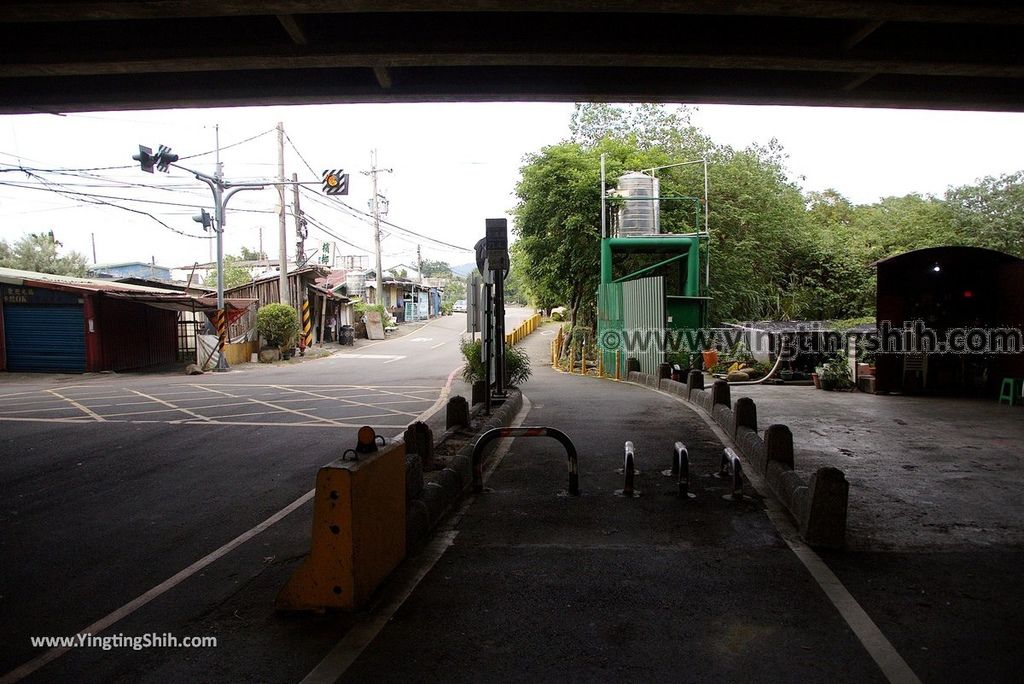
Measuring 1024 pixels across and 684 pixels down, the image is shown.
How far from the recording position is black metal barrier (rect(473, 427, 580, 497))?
6.53 metres

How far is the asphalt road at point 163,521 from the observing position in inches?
147

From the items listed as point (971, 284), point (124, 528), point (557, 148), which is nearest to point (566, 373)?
point (557, 148)

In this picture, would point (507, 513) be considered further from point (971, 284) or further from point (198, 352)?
point (198, 352)

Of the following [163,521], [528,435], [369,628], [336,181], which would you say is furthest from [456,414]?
[336,181]

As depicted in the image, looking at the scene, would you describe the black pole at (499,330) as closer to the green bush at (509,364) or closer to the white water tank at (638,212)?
the green bush at (509,364)

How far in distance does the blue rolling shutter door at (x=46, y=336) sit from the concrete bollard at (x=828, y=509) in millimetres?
23855

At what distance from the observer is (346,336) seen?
37.7 m

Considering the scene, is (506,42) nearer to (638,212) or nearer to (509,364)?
(509,364)

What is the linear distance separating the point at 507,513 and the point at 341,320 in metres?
37.8

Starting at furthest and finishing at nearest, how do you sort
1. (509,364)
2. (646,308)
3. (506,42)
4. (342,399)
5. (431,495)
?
(646,308) → (342,399) → (509,364) → (506,42) → (431,495)

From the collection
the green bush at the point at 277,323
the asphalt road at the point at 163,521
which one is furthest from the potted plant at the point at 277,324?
the asphalt road at the point at 163,521

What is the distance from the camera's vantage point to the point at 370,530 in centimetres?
425

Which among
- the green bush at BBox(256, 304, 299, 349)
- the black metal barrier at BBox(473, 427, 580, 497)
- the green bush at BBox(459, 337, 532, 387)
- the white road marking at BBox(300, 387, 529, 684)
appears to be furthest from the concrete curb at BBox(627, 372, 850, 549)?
the green bush at BBox(256, 304, 299, 349)

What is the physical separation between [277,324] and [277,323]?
5cm
